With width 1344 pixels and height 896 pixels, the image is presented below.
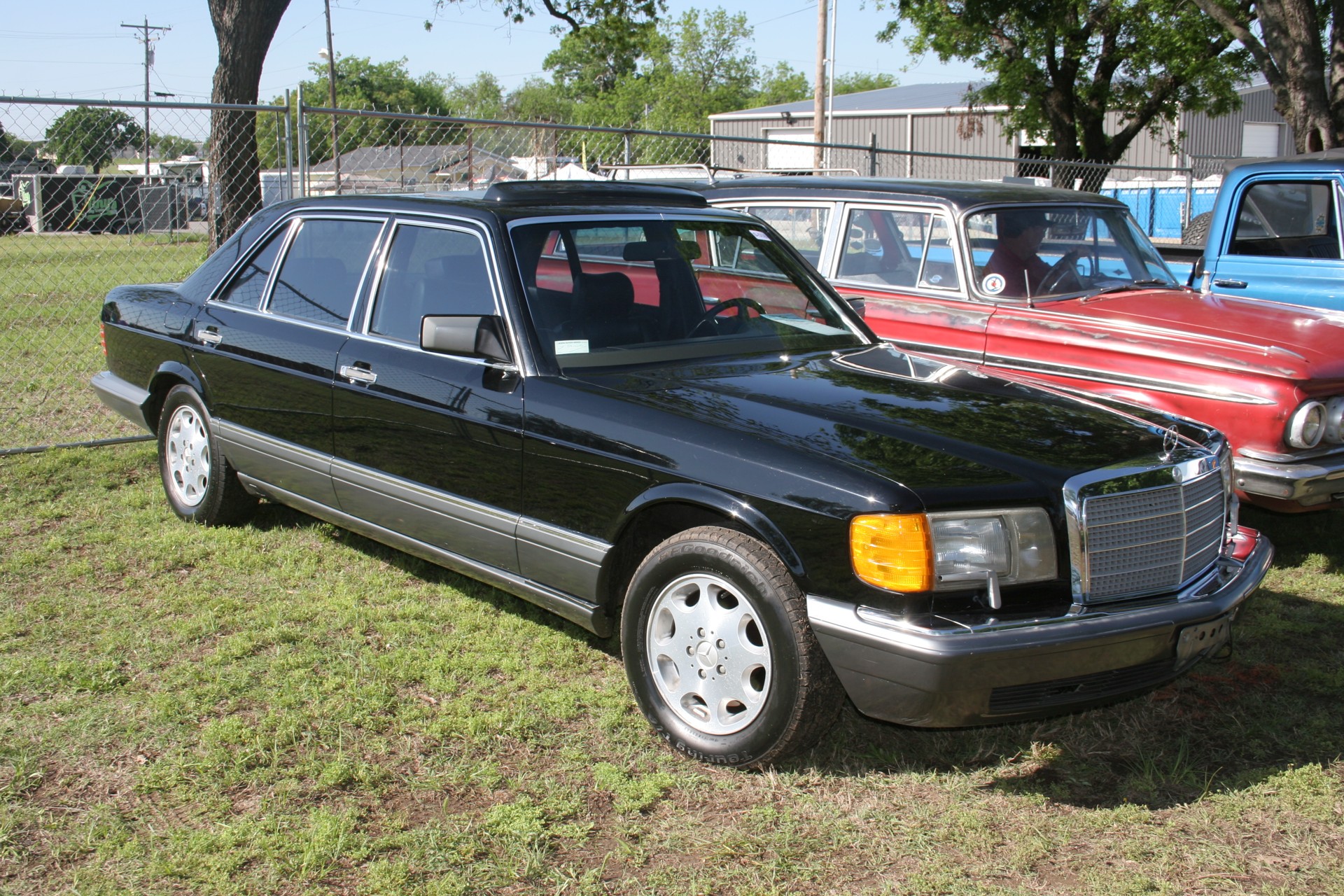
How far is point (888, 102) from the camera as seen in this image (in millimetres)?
45156

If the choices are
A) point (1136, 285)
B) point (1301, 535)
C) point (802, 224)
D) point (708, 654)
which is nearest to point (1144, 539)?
point (708, 654)

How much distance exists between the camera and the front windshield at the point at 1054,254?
6145mm

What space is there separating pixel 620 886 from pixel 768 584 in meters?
0.88

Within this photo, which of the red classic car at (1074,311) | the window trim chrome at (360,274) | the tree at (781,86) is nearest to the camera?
the window trim chrome at (360,274)

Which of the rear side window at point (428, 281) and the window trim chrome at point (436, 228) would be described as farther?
the rear side window at point (428, 281)

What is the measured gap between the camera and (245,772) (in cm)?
340

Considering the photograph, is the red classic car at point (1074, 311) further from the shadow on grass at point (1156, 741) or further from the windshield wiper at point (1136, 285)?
the shadow on grass at point (1156, 741)

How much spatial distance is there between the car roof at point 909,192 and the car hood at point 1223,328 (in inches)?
26.9

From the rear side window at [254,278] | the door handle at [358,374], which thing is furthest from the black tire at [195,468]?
the door handle at [358,374]

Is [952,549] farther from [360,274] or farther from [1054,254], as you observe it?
[1054,254]

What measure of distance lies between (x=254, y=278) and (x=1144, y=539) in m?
4.01

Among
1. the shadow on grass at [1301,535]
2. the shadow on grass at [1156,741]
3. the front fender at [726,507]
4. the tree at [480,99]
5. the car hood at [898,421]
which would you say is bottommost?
the shadow on grass at [1156,741]

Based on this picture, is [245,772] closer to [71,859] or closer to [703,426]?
[71,859]

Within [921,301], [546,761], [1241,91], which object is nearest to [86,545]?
[546,761]
